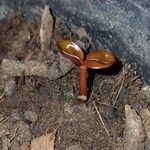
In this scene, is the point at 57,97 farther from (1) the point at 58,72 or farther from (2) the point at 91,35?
(2) the point at 91,35

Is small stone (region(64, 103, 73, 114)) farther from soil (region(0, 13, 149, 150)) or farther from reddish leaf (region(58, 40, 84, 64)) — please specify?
reddish leaf (region(58, 40, 84, 64))

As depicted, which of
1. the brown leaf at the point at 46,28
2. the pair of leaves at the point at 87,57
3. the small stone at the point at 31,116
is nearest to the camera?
the pair of leaves at the point at 87,57

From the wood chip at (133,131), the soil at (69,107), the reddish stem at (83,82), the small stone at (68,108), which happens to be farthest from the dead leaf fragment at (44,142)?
the wood chip at (133,131)

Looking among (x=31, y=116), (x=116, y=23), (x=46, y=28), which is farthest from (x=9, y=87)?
(x=116, y=23)

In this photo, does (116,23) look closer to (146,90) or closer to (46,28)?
(146,90)

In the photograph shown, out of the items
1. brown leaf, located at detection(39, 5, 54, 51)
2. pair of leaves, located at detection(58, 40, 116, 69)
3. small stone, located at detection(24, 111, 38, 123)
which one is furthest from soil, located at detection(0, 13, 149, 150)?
pair of leaves, located at detection(58, 40, 116, 69)

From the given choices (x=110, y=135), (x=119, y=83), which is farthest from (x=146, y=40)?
(x=110, y=135)

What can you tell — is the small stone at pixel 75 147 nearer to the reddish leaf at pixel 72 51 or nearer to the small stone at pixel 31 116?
the small stone at pixel 31 116
